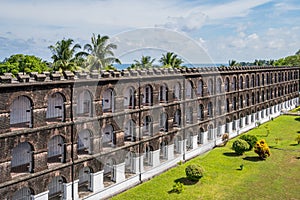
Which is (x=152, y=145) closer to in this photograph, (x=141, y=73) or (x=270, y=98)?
(x=141, y=73)

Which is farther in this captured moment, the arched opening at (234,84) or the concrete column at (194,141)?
the arched opening at (234,84)

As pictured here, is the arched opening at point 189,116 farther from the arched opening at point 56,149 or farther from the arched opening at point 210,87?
the arched opening at point 56,149

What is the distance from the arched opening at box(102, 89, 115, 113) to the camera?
33.3m

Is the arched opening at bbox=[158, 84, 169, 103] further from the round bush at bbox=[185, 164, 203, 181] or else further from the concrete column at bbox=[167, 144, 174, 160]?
the round bush at bbox=[185, 164, 203, 181]

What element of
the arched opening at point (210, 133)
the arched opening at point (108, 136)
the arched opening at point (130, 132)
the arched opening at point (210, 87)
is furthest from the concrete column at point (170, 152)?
the arched opening at point (210, 87)

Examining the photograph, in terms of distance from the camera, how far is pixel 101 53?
56594 millimetres

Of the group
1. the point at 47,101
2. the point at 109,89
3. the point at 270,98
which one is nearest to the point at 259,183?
the point at 109,89

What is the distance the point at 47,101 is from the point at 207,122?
2742 centimetres

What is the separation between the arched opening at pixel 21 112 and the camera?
2634 cm

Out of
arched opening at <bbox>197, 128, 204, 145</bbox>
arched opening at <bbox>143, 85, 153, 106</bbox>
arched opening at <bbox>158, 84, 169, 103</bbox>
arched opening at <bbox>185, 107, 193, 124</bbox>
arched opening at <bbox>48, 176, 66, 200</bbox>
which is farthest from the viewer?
arched opening at <bbox>197, 128, 204, 145</bbox>

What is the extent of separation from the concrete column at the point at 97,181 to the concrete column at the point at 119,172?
6.22ft

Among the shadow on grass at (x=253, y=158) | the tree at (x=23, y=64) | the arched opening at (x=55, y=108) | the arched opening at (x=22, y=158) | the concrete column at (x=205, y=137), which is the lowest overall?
the shadow on grass at (x=253, y=158)

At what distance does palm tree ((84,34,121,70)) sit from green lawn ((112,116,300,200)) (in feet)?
74.3

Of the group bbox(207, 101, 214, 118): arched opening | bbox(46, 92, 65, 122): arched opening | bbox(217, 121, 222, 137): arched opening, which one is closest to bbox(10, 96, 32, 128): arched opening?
bbox(46, 92, 65, 122): arched opening
